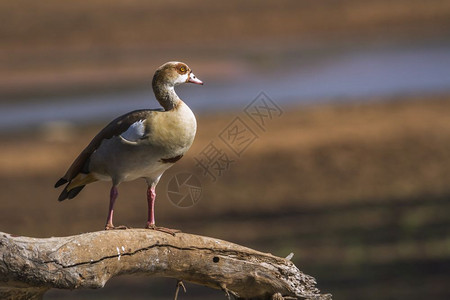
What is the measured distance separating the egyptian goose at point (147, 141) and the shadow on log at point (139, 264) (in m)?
0.24

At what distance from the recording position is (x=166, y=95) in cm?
598

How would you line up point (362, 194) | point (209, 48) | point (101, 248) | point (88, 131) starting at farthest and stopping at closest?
point (209, 48), point (88, 131), point (362, 194), point (101, 248)

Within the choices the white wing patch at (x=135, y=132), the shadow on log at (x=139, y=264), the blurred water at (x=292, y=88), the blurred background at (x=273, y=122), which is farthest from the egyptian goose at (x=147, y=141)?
the blurred water at (x=292, y=88)

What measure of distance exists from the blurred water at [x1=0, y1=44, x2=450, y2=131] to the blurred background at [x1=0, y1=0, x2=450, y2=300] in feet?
0.23

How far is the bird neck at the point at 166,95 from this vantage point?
595 cm

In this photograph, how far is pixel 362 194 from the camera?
14734mm

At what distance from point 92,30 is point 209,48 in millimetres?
4365

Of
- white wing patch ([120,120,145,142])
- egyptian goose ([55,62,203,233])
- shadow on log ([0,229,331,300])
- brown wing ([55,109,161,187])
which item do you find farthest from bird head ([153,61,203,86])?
shadow on log ([0,229,331,300])

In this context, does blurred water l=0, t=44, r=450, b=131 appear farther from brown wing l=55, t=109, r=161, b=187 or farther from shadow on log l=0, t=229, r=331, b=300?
shadow on log l=0, t=229, r=331, b=300

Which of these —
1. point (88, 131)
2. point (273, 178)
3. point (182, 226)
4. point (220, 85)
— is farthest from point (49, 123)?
point (182, 226)

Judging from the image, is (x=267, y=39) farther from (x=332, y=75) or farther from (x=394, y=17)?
(x=332, y=75)

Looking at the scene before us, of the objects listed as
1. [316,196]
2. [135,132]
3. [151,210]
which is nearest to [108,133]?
[135,132]

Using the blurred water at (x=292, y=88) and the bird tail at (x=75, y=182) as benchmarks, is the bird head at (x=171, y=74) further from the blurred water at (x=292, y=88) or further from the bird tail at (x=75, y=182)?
the blurred water at (x=292, y=88)

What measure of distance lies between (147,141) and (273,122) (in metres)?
13.9
